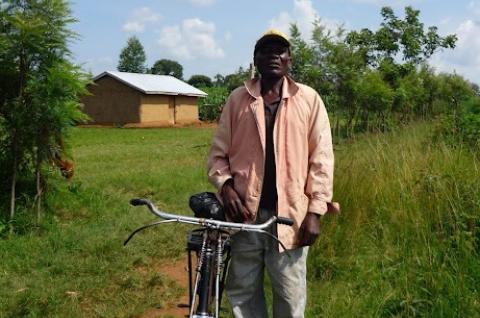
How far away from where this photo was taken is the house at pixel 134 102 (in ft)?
95.5

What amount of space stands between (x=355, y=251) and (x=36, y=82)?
3.85m

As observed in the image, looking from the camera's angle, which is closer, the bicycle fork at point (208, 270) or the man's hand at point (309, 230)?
the bicycle fork at point (208, 270)

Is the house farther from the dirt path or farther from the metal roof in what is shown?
the dirt path

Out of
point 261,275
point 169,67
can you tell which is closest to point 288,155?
point 261,275

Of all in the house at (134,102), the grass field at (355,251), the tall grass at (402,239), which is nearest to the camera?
the tall grass at (402,239)

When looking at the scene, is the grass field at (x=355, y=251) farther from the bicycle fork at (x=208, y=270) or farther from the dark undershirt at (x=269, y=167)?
the bicycle fork at (x=208, y=270)

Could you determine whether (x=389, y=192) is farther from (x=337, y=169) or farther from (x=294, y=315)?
(x=294, y=315)

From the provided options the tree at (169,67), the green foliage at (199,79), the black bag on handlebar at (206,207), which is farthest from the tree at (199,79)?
the black bag on handlebar at (206,207)

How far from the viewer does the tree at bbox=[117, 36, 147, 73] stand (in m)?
71.7

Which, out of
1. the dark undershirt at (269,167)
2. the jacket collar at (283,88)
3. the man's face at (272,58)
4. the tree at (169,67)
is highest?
the tree at (169,67)

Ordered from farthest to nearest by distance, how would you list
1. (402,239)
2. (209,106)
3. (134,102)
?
(209,106), (134,102), (402,239)

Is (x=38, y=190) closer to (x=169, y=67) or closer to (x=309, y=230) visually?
(x=309, y=230)

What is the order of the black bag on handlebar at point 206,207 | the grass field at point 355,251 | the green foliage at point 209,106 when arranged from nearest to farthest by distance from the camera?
the black bag on handlebar at point 206,207 → the grass field at point 355,251 → the green foliage at point 209,106

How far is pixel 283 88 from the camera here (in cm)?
286
